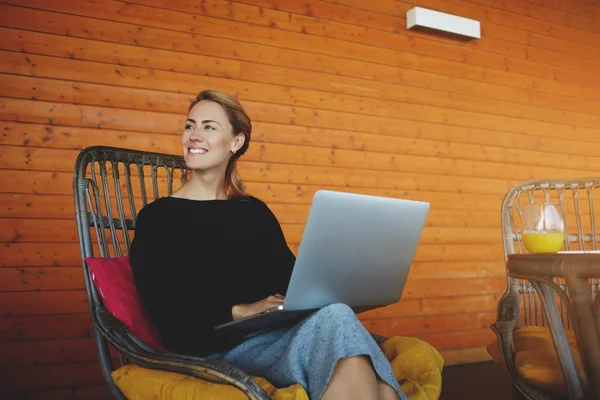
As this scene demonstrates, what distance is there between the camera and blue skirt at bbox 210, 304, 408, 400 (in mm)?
1011

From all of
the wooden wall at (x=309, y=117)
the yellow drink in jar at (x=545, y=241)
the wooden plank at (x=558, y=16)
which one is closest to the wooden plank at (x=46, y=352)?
the wooden wall at (x=309, y=117)

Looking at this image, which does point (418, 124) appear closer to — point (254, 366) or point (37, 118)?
point (37, 118)

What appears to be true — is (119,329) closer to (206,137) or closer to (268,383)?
(268,383)

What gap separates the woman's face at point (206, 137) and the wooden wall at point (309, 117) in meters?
1.01

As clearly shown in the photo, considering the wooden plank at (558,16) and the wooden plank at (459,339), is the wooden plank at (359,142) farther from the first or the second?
the wooden plank at (459,339)

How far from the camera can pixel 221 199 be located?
5.54 feet

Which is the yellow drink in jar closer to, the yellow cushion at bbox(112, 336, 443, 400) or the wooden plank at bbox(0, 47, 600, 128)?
the yellow cushion at bbox(112, 336, 443, 400)

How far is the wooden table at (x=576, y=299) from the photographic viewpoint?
87 cm

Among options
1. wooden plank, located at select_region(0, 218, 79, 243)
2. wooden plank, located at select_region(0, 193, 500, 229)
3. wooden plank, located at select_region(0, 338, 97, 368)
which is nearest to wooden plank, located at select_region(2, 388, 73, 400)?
wooden plank, located at select_region(0, 338, 97, 368)

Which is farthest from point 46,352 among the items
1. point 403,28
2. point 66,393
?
point 403,28

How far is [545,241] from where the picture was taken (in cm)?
116

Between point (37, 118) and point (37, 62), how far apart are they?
10.2 inches

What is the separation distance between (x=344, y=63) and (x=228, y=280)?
78.6 inches

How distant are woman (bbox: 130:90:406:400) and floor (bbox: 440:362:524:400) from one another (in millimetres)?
1468
